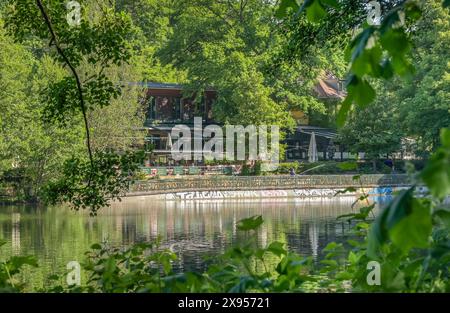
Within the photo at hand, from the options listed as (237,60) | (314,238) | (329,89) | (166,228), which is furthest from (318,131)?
(314,238)

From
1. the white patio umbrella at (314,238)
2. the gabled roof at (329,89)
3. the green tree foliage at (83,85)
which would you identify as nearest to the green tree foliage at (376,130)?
the gabled roof at (329,89)

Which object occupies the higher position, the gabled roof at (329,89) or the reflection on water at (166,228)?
the gabled roof at (329,89)

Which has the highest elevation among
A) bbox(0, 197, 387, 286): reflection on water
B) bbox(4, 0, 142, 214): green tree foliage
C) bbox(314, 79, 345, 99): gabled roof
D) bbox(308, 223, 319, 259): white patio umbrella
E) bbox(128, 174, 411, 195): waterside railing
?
bbox(314, 79, 345, 99): gabled roof

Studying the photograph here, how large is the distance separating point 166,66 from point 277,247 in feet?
182

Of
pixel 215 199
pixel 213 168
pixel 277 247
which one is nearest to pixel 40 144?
pixel 215 199

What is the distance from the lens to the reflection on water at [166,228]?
22109 millimetres

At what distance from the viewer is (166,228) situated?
28.9 m

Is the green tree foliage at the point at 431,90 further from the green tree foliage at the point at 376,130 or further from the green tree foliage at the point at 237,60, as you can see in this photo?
the green tree foliage at the point at 237,60

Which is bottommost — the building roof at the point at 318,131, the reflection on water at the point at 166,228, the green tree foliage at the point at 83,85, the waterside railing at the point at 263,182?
the reflection on water at the point at 166,228

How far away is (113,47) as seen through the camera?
9.18 meters

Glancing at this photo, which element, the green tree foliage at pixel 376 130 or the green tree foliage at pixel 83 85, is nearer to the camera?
the green tree foliage at pixel 83 85

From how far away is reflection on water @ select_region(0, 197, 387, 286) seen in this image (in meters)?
22.1

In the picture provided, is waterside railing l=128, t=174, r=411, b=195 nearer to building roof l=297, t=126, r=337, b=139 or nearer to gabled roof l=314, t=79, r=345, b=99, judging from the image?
building roof l=297, t=126, r=337, b=139

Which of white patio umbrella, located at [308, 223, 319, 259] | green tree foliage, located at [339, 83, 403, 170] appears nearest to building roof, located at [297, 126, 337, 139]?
green tree foliage, located at [339, 83, 403, 170]
